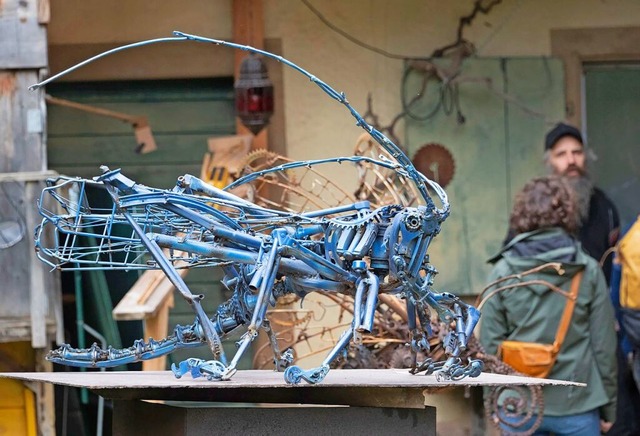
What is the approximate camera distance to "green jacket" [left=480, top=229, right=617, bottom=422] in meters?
7.59

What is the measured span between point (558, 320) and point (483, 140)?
228 cm

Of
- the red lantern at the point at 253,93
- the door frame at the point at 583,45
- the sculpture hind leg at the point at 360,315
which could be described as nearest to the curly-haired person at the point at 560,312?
the red lantern at the point at 253,93

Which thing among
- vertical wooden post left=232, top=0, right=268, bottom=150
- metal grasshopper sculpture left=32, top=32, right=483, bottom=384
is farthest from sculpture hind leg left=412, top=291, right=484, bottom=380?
vertical wooden post left=232, top=0, right=268, bottom=150

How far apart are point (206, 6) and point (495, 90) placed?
1.91 m

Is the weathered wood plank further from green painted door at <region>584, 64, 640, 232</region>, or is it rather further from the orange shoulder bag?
green painted door at <region>584, 64, 640, 232</region>

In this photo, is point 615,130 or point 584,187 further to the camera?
point 615,130

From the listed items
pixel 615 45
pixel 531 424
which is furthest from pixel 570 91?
pixel 531 424

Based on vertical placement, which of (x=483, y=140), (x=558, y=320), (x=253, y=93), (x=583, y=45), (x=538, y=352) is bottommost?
(x=538, y=352)

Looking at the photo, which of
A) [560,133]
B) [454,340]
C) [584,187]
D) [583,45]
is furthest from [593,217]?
[454,340]

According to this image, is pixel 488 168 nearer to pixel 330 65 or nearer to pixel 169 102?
pixel 330 65

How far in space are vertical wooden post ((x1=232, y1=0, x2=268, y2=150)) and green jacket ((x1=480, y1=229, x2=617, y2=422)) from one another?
2.15 meters

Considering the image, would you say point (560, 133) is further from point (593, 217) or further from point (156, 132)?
point (156, 132)

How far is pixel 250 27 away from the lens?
935 centimetres

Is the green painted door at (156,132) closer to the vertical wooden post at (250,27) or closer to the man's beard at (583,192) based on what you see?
the vertical wooden post at (250,27)
